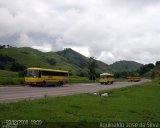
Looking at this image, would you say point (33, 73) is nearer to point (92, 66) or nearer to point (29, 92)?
point (29, 92)

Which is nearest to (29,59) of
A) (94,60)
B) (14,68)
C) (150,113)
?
(14,68)

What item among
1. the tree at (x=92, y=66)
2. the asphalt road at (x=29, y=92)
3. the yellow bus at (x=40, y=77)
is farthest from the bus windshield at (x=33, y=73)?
the tree at (x=92, y=66)

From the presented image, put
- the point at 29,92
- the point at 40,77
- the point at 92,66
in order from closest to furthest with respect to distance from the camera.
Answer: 1. the point at 29,92
2. the point at 40,77
3. the point at 92,66

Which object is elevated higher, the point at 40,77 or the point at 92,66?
the point at 92,66

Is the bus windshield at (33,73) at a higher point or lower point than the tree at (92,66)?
lower

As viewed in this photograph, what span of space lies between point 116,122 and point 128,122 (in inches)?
25.2

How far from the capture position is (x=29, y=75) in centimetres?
5347

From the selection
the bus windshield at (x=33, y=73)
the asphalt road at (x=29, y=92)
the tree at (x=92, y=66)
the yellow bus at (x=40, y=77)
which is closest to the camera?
the asphalt road at (x=29, y=92)

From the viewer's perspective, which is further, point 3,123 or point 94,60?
point 94,60

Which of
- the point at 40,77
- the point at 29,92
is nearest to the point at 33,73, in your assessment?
the point at 40,77

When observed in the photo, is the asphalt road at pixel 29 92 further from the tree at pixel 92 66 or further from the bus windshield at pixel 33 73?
the tree at pixel 92 66

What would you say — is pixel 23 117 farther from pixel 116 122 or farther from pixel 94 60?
pixel 94 60

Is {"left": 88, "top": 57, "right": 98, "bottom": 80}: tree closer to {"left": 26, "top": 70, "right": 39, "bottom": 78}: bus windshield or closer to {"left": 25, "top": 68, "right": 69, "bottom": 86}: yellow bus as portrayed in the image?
{"left": 25, "top": 68, "right": 69, "bottom": 86}: yellow bus

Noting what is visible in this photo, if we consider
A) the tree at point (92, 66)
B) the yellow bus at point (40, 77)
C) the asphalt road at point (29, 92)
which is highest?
the tree at point (92, 66)
